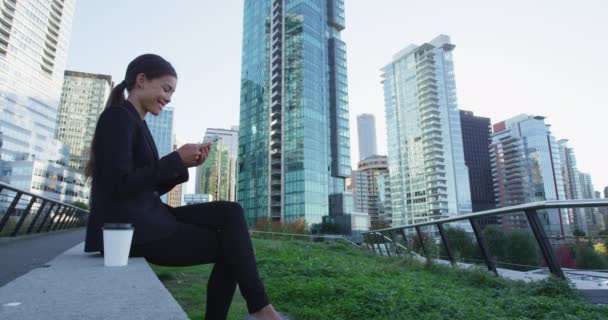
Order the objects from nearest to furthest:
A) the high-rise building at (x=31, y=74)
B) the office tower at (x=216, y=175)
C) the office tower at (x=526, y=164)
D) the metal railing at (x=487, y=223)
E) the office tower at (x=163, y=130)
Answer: the metal railing at (x=487, y=223)
the high-rise building at (x=31, y=74)
the office tower at (x=216, y=175)
the office tower at (x=526, y=164)
the office tower at (x=163, y=130)

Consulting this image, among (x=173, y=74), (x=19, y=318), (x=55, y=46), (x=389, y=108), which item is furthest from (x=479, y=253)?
(x=389, y=108)

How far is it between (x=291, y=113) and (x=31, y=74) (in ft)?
197

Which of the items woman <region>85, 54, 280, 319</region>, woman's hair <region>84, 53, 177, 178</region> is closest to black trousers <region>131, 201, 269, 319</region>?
woman <region>85, 54, 280, 319</region>

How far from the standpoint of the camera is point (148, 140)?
1.95 meters

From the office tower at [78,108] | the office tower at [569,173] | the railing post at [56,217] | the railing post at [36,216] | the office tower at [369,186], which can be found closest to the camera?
the railing post at [36,216]

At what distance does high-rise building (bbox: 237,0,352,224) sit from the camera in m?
59.2

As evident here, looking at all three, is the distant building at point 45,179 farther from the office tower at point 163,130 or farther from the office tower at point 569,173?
the office tower at point 569,173

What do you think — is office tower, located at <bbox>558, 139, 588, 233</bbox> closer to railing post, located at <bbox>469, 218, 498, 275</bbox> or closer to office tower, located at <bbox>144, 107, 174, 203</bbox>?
railing post, located at <bbox>469, 218, 498, 275</bbox>

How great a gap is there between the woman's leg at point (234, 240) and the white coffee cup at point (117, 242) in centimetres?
34

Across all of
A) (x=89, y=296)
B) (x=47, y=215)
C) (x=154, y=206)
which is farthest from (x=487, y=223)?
(x=47, y=215)

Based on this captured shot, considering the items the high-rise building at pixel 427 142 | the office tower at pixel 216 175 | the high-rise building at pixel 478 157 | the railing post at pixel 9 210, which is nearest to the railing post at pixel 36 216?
the railing post at pixel 9 210

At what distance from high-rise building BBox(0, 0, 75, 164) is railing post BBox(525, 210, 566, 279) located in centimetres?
8659

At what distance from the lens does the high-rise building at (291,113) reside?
59.2 m

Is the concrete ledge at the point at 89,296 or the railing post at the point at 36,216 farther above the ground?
the railing post at the point at 36,216
